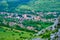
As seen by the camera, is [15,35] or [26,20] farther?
[26,20]

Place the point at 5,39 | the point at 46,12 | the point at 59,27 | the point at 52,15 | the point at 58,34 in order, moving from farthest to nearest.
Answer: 1. the point at 46,12
2. the point at 52,15
3. the point at 5,39
4. the point at 59,27
5. the point at 58,34

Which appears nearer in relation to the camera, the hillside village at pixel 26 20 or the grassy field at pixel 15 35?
the grassy field at pixel 15 35

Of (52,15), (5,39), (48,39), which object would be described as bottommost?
(52,15)

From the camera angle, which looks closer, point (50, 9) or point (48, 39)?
point (48, 39)

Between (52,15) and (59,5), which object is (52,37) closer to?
(52,15)

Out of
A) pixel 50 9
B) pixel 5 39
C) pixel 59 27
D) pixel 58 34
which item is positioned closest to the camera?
pixel 58 34

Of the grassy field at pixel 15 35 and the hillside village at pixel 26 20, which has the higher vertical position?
the grassy field at pixel 15 35

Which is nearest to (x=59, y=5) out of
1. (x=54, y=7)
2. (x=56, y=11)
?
(x=54, y=7)

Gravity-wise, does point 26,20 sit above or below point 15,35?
below

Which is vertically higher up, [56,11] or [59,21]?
[59,21]

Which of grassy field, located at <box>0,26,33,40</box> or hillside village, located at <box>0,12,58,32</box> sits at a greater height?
grassy field, located at <box>0,26,33,40</box>

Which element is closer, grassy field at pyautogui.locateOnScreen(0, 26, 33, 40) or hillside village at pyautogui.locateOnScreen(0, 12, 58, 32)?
grassy field at pyautogui.locateOnScreen(0, 26, 33, 40)
